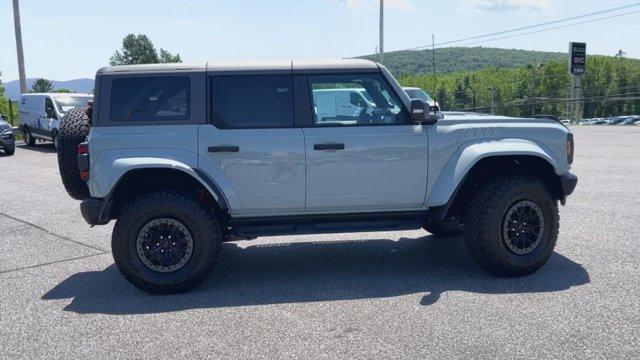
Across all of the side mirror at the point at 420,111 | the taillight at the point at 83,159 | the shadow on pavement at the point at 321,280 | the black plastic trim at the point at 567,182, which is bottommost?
the shadow on pavement at the point at 321,280

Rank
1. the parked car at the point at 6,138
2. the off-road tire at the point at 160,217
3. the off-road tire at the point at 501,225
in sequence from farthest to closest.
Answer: the parked car at the point at 6,138, the off-road tire at the point at 501,225, the off-road tire at the point at 160,217

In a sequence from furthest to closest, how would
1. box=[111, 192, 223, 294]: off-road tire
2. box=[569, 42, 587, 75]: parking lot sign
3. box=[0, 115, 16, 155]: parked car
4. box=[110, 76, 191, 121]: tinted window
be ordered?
box=[569, 42, 587, 75]: parking lot sign < box=[0, 115, 16, 155]: parked car < box=[110, 76, 191, 121]: tinted window < box=[111, 192, 223, 294]: off-road tire

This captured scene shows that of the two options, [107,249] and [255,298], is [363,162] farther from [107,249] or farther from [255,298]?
[107,249]

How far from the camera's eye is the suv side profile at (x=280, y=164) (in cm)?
524

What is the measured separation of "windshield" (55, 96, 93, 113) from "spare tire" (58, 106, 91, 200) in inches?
Result: 589

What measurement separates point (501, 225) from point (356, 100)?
5.75 ft

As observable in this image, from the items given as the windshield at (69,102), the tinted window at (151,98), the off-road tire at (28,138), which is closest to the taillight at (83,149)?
the tinted window at (151,98)

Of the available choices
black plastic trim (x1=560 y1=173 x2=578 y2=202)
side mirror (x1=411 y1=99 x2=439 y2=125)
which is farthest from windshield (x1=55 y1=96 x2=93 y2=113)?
black plastic trim (x1=560 y1=173 x2=578 y2=202)

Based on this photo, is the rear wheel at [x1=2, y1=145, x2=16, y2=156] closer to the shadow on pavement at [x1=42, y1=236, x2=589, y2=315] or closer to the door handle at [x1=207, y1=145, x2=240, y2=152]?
the shadow on pavement at [x1=42, y1=236, x2=589, y2=315]

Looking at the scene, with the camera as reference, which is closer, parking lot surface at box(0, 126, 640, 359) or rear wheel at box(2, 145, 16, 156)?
parking lot surface at box(0, 126, 640, 359)

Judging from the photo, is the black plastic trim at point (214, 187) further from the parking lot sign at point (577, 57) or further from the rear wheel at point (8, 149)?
the parking lot sign at point (577, 57)

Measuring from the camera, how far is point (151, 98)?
5344 mm

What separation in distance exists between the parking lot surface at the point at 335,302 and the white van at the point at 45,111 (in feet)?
42.6

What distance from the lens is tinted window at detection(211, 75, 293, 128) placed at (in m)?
5.38
